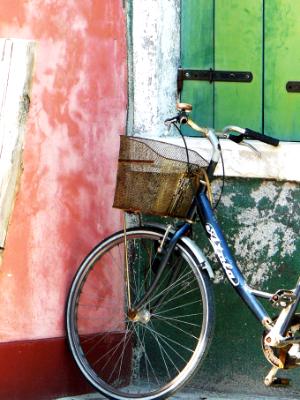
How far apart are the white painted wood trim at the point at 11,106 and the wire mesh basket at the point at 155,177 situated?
0.97 metres

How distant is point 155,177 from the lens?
4.97 meters

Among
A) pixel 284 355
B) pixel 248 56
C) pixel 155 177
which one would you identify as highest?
pixel 248 56

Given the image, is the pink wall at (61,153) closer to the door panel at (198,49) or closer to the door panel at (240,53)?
the door panel at (198,49)

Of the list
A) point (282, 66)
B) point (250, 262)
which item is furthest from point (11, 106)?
point (282, 66)

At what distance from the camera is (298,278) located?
17.9 feet

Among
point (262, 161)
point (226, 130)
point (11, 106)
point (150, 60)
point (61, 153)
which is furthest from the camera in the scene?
point (150, 60)

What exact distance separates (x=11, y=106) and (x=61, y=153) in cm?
106

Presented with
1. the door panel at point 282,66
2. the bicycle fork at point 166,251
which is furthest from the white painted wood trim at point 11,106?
the door panel at point 282,66

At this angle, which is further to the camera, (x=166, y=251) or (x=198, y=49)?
(x=198, y=49)

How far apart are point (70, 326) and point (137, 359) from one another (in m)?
0.56

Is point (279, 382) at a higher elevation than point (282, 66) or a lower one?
lower

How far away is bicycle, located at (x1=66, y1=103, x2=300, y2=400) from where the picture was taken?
496 centimetres

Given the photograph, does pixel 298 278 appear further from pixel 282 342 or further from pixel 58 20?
pixel 58 20

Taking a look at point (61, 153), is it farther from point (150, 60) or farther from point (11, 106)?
point (11, 106)
